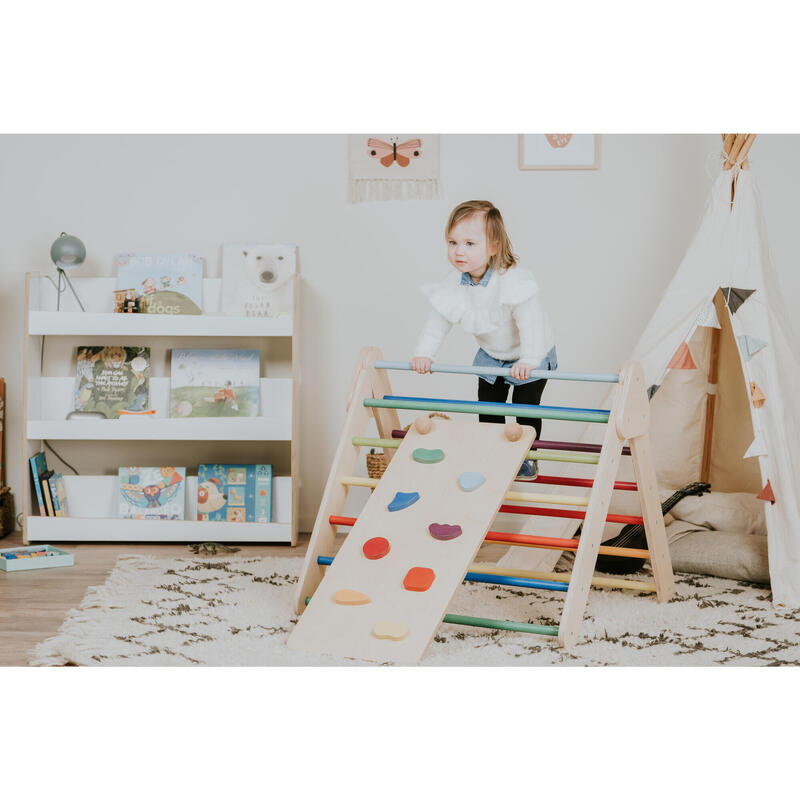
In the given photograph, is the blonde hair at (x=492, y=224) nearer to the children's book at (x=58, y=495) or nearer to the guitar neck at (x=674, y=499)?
the guitar neck at (x=674, y=499)

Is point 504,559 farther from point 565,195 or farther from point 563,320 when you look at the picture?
point 565,195

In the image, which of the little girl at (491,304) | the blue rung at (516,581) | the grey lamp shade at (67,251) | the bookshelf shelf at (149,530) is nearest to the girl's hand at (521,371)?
the little girl at (491,304)

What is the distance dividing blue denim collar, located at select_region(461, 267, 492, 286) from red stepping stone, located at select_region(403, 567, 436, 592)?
841 millimetres

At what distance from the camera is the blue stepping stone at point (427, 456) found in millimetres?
2281

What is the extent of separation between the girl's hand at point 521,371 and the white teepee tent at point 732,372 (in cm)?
82

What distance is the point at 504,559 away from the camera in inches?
111

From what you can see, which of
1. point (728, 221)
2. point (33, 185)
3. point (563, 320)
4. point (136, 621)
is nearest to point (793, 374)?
point (728, 221)

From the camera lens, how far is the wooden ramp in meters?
1.97

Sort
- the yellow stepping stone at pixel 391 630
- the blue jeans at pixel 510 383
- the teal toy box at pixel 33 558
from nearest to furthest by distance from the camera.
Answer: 1. the yellow stepping stone at pixel 391 630
2. the blue jeans at pixel 510 383
3. the teal toy box at pixel 33 558

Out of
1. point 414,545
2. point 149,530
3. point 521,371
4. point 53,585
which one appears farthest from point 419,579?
point 149,530

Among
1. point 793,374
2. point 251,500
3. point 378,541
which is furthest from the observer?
point 251,500

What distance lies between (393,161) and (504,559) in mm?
1670

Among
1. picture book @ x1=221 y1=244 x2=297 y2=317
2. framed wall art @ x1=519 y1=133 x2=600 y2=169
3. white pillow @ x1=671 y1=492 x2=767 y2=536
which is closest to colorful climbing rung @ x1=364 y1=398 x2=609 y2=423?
white pillow @ x1=671 y1=492 x2=767 y2=536

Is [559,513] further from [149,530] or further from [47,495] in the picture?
[47,495]
